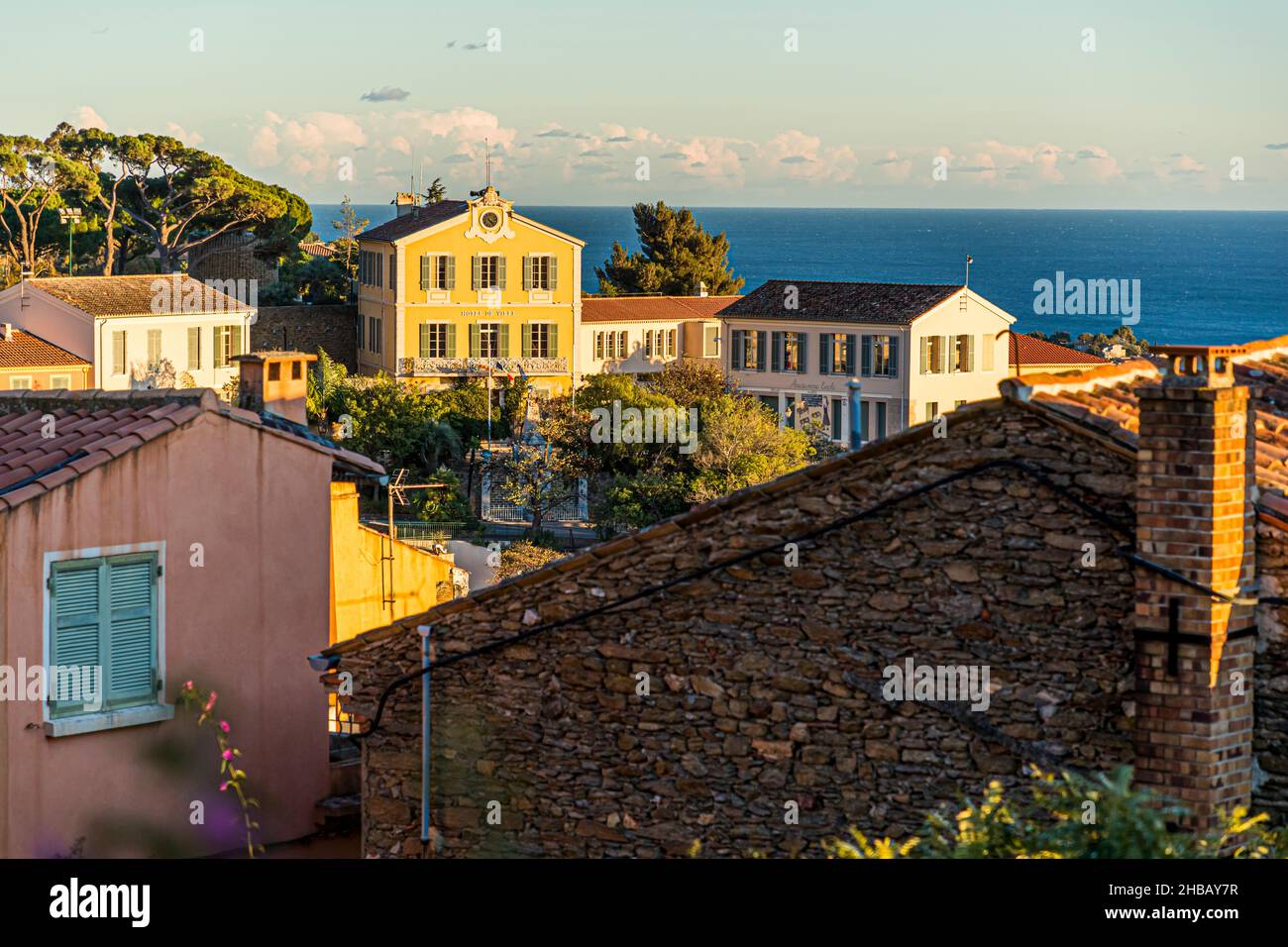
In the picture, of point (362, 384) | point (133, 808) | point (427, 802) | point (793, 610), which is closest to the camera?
point (793, 610)

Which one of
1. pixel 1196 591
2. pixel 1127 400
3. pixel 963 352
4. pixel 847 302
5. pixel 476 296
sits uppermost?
pixel 476 296

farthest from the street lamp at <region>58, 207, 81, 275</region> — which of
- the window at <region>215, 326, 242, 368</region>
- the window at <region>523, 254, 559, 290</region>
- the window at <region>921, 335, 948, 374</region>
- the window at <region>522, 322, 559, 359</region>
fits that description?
the window at <region>921, 335, 948, 374</region>

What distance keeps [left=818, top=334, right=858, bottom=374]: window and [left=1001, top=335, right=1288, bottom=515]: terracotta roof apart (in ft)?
168

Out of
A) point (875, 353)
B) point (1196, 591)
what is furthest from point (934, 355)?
point (1196, 591)

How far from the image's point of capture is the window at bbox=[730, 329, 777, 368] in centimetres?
6919

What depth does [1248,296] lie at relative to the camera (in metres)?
167

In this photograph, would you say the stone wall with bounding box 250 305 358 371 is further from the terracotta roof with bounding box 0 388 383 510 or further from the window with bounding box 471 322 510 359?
the terracotta roof with bounding box 0 388 383 510

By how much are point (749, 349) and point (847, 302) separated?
489 centimetres

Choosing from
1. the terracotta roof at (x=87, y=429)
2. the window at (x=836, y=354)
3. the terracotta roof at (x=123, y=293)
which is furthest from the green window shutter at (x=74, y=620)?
the window at (x=836, y=354)

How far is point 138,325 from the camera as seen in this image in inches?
2389

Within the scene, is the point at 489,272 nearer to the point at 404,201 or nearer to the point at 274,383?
the point at 404,201

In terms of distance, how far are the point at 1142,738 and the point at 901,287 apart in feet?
192

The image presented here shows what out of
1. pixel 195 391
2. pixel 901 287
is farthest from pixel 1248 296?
pixel 195 391
